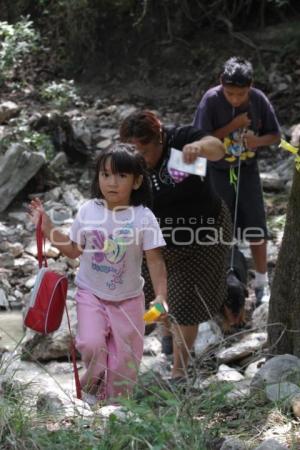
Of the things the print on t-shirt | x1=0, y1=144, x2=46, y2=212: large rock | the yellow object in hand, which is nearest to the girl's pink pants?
the print on t-shirt

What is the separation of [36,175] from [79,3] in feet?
13.1

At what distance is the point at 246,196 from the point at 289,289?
54.2 inches

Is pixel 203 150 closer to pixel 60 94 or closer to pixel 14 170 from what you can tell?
pixel 14 170

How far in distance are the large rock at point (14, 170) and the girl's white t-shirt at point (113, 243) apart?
4024 mm

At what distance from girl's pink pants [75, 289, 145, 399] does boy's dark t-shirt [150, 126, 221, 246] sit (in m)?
0.56

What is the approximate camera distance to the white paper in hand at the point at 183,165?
3.72 metres

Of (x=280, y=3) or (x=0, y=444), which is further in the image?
(x=280, y=3)

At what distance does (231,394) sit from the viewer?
3252 millimetres

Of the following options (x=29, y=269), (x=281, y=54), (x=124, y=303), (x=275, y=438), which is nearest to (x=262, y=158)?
(x=281, y=54)

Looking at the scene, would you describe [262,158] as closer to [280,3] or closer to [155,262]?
[280,3]

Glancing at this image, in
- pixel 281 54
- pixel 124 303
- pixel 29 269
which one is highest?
pixel 281 54

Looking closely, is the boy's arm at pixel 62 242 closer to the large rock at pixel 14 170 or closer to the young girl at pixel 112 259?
the young girl at pixel 112 259

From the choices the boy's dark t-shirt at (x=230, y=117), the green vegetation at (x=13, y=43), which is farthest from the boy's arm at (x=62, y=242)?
the green vegetation at (x=13, y=43)

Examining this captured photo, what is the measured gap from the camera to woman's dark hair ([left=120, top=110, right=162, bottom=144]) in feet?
11.9
